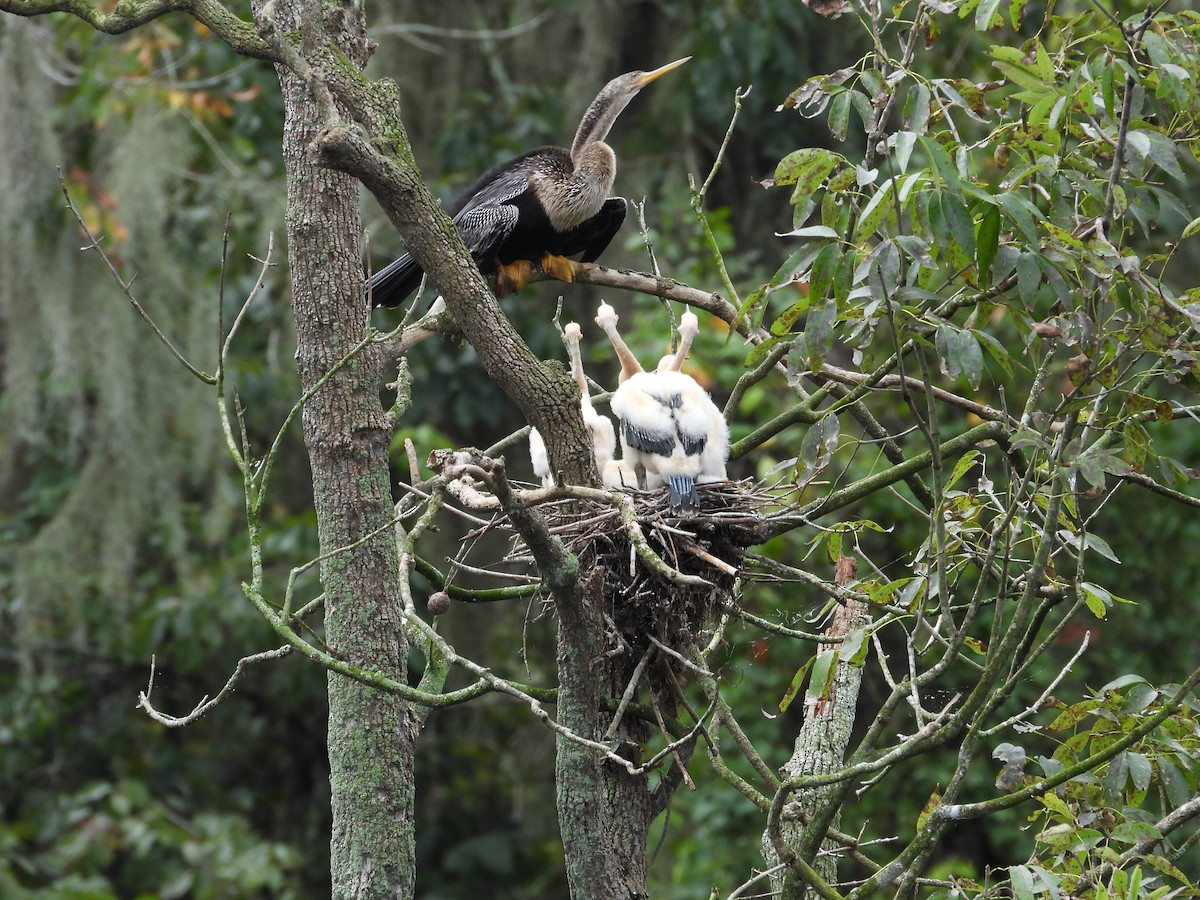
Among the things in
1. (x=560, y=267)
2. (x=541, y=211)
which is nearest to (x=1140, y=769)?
(x=560, y=267)

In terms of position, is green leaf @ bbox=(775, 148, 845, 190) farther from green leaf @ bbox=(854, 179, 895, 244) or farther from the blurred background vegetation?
the blurred background vegetation

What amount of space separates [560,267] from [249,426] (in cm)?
375

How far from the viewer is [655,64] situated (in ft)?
25.0

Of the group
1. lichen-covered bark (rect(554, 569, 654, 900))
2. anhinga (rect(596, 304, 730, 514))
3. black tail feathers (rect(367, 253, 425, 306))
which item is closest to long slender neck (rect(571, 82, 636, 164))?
black tail feathers (rect(367, 253, 425, 306))

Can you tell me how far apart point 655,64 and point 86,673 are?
15.7 feet

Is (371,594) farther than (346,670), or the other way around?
(371,594)

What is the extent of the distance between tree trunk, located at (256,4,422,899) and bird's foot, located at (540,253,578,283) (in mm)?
1140

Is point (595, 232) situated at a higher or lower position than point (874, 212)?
higher

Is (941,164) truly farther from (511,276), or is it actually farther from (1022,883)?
(511,276)

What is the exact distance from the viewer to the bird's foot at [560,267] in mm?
4100

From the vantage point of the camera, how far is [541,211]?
4.24 metres

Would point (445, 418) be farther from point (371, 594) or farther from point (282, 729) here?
point (371, 594)

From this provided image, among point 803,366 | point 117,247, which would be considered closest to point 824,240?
point 803,366

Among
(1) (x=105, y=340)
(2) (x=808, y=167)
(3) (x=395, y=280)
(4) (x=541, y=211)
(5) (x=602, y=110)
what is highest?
(1) (x=105, y=340)
